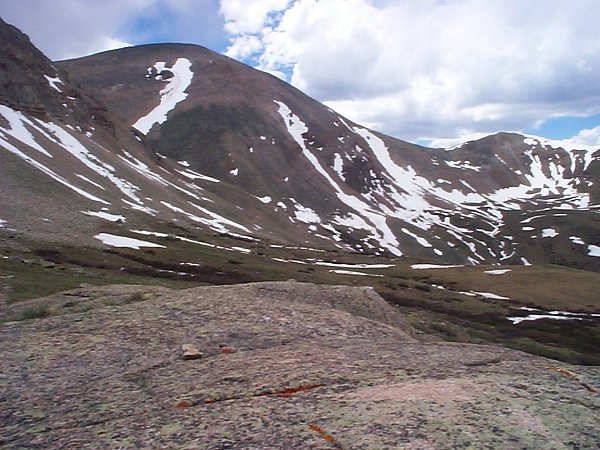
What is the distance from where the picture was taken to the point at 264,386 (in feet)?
37.0

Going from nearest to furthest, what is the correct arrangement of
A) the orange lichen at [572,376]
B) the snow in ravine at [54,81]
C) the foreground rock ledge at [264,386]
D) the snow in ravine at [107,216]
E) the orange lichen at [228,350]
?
the foreground rock ledge at [264,386] < the orange lichen at [572,376] < the orange lichen at [228,350] < the snow in ravine at [107,216] < the snow in ravine at [54,81]

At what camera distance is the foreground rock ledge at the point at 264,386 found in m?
9.16

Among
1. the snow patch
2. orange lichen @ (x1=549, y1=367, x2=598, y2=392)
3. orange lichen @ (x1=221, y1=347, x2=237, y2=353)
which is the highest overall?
orange lichen @ (x1=549, y1=367, x2=598, y2=392)

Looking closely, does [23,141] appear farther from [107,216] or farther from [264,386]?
[264,386]

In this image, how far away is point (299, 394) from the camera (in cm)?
1089

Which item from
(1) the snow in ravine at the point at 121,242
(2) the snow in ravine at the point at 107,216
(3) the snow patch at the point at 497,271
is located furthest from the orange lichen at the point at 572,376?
(3) the snow patch at the point at 497,271

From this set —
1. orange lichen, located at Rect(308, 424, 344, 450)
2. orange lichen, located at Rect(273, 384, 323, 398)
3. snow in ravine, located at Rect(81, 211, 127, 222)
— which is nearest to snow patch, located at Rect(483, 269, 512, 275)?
snow in ravine, located at Rect(81, 211, 127, 222)

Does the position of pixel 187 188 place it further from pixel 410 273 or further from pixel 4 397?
pixel 4 397

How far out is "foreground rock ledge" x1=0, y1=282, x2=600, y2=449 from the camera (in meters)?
9.16

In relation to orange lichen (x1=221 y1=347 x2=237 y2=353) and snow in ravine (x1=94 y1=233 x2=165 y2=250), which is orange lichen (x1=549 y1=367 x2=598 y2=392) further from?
snow in ravine (x1=94 y1=233 x2=165 y2=250)

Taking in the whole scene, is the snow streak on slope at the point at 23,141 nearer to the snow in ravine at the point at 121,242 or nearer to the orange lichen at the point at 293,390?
the snow in ravine at the point at 121,242

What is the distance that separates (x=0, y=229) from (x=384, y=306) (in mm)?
61782

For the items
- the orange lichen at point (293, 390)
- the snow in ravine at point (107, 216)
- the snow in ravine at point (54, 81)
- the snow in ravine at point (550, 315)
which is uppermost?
the snow in ravine at point (54, 81)

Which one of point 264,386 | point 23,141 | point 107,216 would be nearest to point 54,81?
point 23,141
